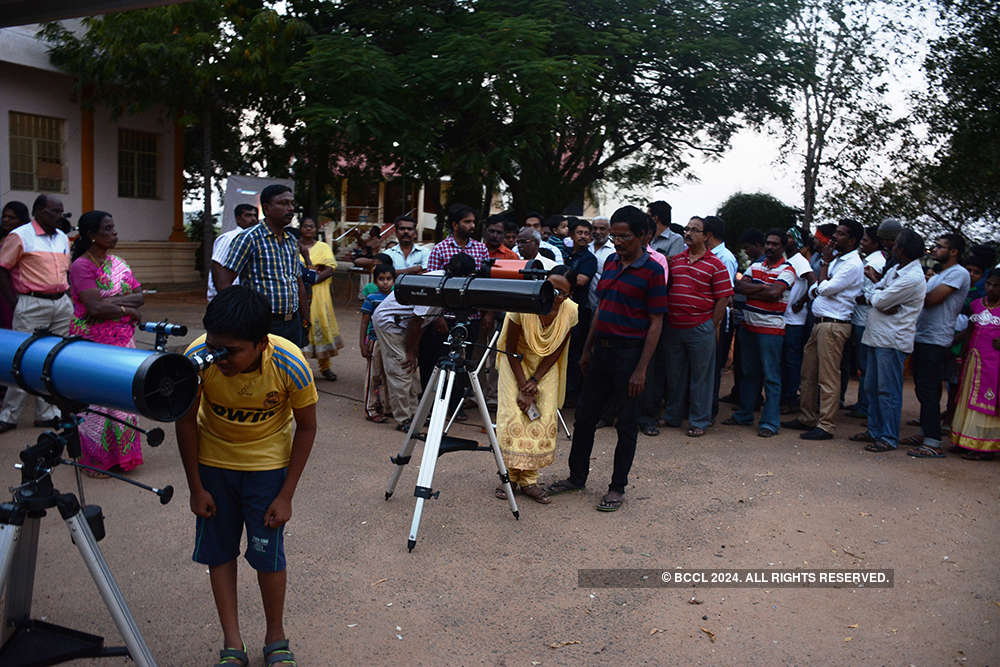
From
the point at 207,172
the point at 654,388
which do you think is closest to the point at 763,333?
the point at 654,388

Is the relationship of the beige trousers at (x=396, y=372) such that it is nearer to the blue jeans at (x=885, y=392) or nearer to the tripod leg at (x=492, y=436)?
the tripod leg at (x=492, y=436)

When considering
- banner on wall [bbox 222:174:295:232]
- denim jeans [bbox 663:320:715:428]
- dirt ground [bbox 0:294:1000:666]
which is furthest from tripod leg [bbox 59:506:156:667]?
banner on wall [bbox 222:174:295:232]

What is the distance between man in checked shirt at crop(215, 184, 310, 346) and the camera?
4789 millimetres

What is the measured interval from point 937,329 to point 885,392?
0.71 metres

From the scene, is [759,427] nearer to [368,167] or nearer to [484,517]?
[484,517]

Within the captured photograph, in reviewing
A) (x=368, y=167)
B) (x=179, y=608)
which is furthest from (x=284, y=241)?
(x=368, y=167)

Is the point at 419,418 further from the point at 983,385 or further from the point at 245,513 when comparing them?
the point at 983,385

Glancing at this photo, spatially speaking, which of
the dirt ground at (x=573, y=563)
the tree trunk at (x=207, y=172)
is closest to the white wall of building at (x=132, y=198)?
the tree trunk at (x=207, y=172)

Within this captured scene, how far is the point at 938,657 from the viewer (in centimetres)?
331

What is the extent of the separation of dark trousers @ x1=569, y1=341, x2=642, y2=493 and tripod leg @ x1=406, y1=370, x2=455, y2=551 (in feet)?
3.58

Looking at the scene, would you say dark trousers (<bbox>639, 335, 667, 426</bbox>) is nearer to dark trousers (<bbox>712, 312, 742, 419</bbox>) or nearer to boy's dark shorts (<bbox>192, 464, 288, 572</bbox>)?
dark trousers (<bbox>712, 312, 742, 419</bbox>)

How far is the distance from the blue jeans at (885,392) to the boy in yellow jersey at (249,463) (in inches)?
209

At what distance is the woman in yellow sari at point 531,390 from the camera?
4844 mm

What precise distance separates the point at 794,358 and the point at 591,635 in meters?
5.19
